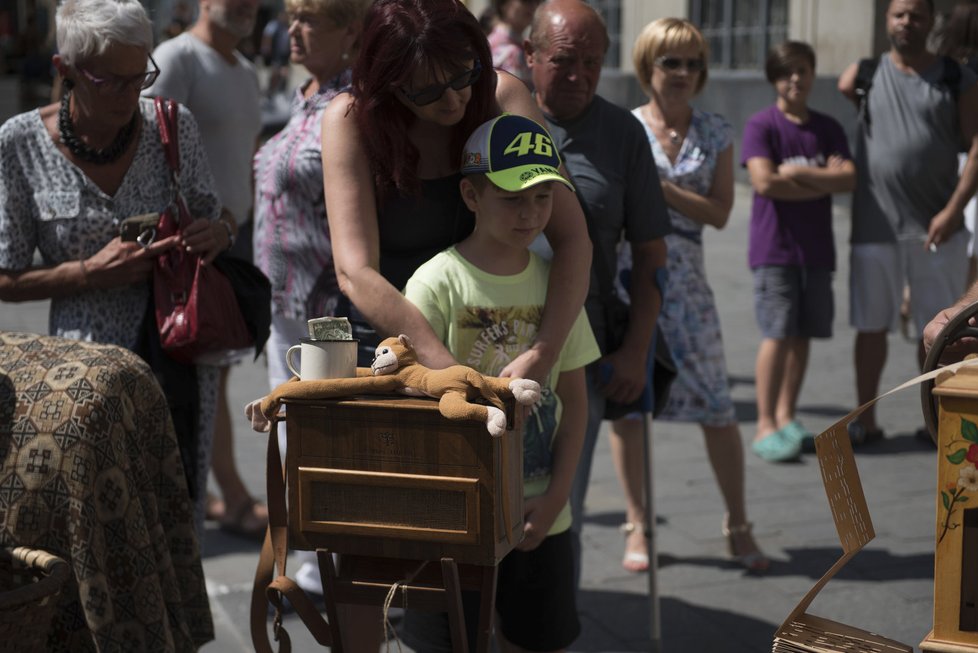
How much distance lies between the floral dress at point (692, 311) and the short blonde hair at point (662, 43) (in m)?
0.25

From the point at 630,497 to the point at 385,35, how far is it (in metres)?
2.55

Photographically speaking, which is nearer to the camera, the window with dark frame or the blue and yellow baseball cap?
the blue and yellow baseball cap

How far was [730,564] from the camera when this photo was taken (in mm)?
5008

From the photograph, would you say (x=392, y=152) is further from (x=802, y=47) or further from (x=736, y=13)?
(x=736, y=13)

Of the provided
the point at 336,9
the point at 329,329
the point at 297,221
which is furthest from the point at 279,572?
the point at 336,9

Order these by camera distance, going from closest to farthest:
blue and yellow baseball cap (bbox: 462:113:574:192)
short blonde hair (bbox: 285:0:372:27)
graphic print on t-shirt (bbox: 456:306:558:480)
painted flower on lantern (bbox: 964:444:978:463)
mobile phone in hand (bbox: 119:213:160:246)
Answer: painted flower on lantern (bbox: 964:444:978:463) < blue and yellow baseball cap (bbox: 462:113:574:192) < graphic print on t-shirt (bbox: 456:306:558:480) < mobile phone in hand (bbox: 119:213:160:246) < short blonde hair (bbox: 285:0:372:27)

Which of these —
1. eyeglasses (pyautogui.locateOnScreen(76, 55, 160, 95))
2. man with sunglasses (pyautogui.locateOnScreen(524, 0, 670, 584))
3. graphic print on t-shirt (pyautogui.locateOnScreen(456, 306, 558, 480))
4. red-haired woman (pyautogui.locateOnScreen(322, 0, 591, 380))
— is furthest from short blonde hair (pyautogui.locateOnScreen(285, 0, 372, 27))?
graphic print on t-shirt (pyautogui.locateOnScreen(456, 306, 558, 480))

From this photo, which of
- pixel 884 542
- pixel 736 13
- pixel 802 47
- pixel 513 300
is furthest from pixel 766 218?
pixel 736 13

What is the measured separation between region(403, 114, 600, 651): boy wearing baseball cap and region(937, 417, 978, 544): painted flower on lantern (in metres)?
1.08

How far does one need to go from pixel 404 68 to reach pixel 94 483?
1116 mm

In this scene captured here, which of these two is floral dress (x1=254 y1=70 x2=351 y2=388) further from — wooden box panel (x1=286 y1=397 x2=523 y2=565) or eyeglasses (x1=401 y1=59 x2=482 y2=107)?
wooden box panel (x1=286 y1=397 x2=523 y2=565)

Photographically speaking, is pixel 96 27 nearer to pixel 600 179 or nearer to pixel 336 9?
pixel 336 9

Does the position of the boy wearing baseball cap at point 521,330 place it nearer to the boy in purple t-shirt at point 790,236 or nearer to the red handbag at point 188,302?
the red handbag at point 188,302

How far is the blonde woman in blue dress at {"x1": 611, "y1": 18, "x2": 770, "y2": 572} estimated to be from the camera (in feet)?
16.2
